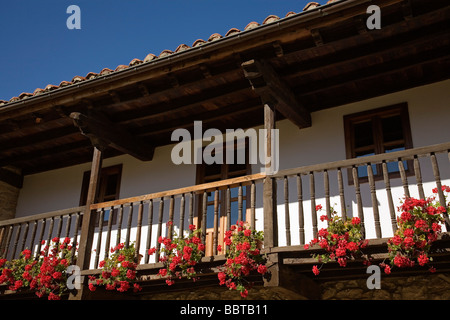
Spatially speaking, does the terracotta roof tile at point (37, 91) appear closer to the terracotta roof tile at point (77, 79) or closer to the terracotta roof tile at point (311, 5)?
the terracotta roof tile at point (77, 79)

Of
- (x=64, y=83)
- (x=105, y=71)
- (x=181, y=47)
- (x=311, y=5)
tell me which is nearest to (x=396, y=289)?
(x=311, y=5)

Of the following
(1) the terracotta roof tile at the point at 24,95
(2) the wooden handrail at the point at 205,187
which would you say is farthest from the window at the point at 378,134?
(1) the terracotta roof tile at the point at 24,95

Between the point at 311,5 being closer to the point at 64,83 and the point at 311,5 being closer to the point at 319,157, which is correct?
the point at 319,157

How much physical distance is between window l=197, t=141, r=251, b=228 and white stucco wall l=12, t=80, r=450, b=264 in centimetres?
18

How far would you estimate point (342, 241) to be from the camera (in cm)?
566

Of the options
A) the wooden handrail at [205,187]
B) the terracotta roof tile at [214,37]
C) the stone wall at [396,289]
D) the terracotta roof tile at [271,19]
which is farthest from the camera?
the terracotta roof tile at [214,37]

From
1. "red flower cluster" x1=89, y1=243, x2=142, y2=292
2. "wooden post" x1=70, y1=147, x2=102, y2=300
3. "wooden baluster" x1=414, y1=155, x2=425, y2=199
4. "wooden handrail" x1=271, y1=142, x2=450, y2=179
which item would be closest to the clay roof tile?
"wooden post" x1=70, y1=147, x2=102, y2=300

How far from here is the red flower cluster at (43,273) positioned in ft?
24.3

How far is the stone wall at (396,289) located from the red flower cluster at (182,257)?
6.22 feet

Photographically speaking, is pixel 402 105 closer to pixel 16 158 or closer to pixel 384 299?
pixel 384 299

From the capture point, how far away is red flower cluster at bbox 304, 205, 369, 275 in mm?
5625

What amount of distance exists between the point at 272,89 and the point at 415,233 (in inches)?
104

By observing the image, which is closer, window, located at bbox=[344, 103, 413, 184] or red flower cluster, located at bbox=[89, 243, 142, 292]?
red flower cluster, located at bbox=[89, 243, 142, 292]

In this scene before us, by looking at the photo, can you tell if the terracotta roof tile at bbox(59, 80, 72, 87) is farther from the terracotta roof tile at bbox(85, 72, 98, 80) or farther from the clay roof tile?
the clay roof tile
